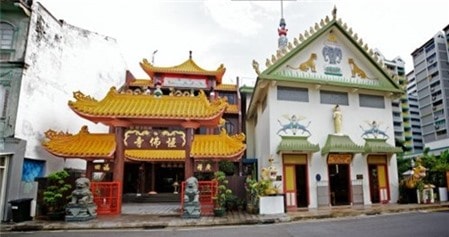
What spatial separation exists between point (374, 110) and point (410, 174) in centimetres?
365

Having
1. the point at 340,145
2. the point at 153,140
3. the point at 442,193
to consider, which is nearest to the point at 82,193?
the point at 153,140

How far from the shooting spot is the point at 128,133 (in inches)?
470

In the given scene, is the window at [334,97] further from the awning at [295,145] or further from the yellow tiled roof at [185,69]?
the yellow tiled roof at [185,69]

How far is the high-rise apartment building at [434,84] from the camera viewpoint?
54.4m

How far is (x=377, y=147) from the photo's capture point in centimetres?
1478

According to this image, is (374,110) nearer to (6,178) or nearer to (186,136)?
(186,136)

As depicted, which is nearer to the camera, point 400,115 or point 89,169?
point 89,169

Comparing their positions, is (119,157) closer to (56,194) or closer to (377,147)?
(56,194)

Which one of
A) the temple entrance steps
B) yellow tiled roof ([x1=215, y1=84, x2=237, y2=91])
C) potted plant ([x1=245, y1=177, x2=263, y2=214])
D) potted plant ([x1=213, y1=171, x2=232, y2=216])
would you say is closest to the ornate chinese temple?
potted plant ([x1=213, y1=171, x2=232, y2=216])

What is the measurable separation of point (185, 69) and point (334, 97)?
11.8 m

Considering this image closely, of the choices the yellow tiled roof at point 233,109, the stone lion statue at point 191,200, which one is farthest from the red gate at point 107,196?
the yellow tiled roof at point 233,109

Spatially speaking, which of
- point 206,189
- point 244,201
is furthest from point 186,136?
point 244,201

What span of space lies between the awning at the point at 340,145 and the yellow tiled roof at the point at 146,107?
5.53 m

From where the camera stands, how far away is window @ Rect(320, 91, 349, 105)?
1566cm
